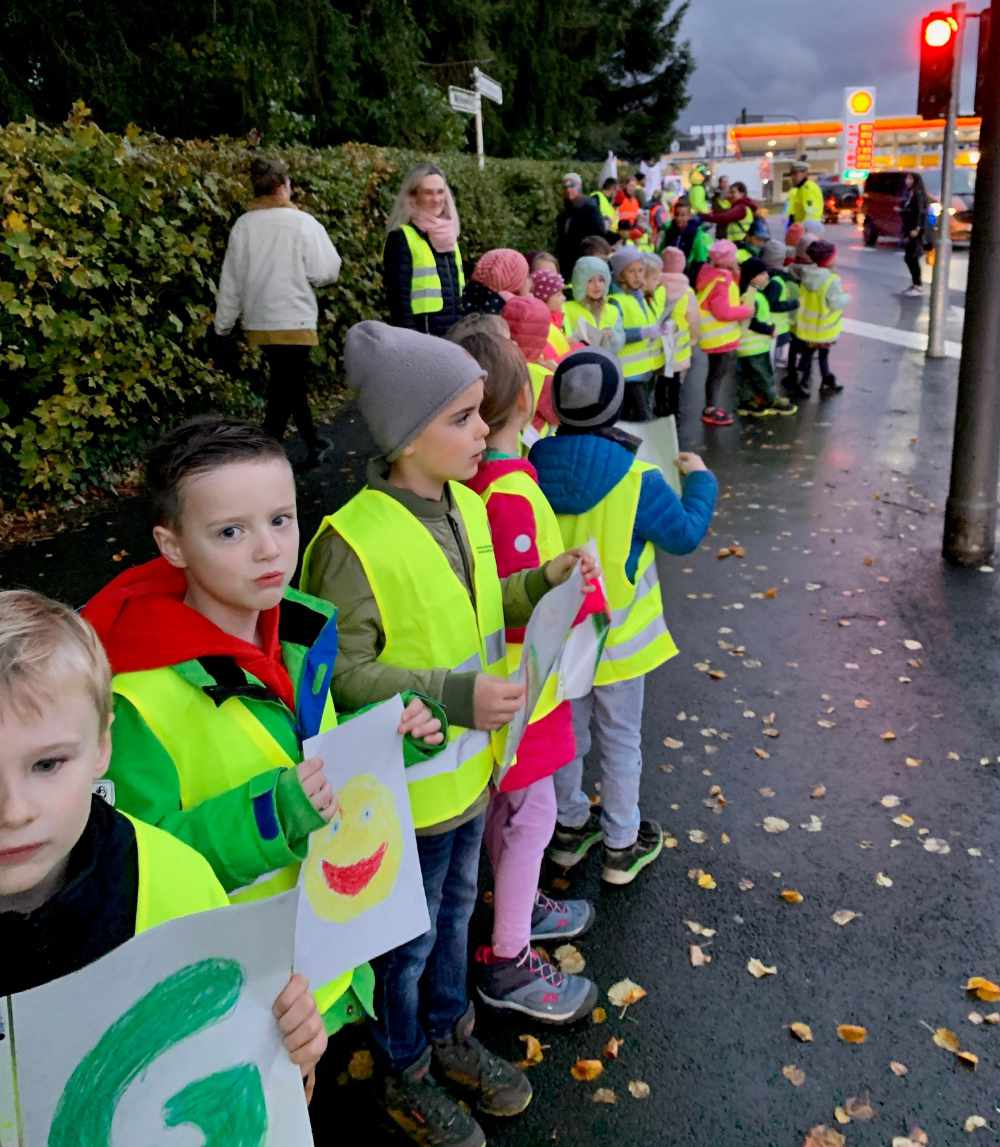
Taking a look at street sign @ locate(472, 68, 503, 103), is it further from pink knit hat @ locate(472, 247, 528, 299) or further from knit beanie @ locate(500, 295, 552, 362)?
knit beanie @ locate(500, 295, 552, 362)

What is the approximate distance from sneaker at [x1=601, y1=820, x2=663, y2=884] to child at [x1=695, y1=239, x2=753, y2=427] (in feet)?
23.5

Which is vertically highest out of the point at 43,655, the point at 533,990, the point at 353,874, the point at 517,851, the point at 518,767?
the point at 43,655

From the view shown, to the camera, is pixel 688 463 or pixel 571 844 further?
pixel 571 844

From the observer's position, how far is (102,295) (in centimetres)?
744

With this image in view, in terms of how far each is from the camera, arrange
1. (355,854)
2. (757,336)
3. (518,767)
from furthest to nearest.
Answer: (757,336), (518,767), (355,854)

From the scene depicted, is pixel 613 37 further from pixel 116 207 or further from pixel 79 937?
pixel 79 937

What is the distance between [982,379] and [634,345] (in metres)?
2.96

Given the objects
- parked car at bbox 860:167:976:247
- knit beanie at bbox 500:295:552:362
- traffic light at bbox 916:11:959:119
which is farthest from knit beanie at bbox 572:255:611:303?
parked car at bbox 860:167:976:247

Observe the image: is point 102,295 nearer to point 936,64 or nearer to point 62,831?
point 62,831

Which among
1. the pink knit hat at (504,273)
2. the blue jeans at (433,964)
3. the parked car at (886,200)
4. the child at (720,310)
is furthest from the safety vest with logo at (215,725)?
the parked car at (886,200)

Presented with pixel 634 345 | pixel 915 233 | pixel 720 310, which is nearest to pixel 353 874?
pixel 634 345

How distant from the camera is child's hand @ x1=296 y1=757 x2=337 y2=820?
1.79m

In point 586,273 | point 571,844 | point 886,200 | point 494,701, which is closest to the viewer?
point 494,701

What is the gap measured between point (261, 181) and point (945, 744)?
5.88 m
